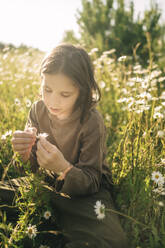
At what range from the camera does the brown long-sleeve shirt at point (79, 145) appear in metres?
1.25

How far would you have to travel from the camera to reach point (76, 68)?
1271 millimetres

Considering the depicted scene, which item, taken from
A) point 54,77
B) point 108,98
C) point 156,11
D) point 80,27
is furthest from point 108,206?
point 80,27

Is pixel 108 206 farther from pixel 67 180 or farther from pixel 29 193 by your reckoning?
pixel 29 193

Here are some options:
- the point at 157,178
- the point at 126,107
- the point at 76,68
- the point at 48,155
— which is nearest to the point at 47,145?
the point at 48,155

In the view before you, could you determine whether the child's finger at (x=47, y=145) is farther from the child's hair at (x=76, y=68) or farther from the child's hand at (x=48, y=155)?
the child's hair at (x=76, y=68)

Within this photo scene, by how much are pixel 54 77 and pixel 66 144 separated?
41 centimetres

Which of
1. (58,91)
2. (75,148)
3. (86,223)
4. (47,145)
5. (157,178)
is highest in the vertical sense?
(58,91)

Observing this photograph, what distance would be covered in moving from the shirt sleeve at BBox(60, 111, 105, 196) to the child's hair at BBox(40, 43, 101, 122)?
3.7 inches

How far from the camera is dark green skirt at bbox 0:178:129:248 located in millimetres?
1134

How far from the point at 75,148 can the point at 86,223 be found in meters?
0.40

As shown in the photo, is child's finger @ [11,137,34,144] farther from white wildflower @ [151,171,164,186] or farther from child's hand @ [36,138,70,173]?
white wildflower @ [151,171,164,186]

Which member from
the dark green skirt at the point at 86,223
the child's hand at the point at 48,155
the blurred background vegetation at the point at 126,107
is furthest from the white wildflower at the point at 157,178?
the child's hand at the point at 48,155

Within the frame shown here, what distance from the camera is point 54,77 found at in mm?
1225

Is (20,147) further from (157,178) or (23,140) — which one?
(157,178)
